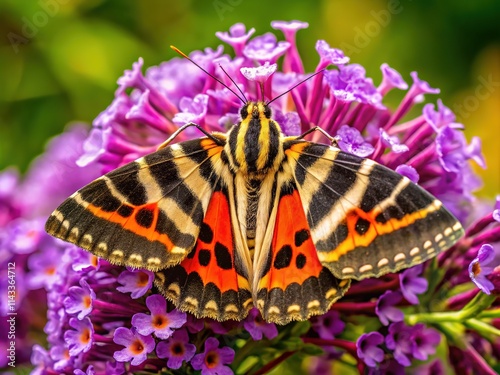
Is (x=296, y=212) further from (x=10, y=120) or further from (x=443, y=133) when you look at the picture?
(x=10, y=120)

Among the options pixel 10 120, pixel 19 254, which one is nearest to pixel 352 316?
pixel 19 254

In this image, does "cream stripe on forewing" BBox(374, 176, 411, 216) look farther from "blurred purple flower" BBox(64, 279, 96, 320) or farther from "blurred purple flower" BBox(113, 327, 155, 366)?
"blurred purple flower" BBox(64, 279, 96, 320)

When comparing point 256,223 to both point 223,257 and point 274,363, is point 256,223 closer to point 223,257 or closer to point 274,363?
point 223,257

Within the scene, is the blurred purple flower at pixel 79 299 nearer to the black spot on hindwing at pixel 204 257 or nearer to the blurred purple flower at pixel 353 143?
the black spot on hindwing at pixel 204 257

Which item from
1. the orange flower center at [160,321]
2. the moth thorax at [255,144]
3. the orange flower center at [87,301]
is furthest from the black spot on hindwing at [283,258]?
the orange flower center at [87,301]

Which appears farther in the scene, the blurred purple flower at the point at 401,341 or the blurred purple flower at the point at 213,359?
the blurred purple flower at the point at 401,341

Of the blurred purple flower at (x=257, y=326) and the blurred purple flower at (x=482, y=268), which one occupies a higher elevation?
the blurred purple flower at (x=482, y=268)
